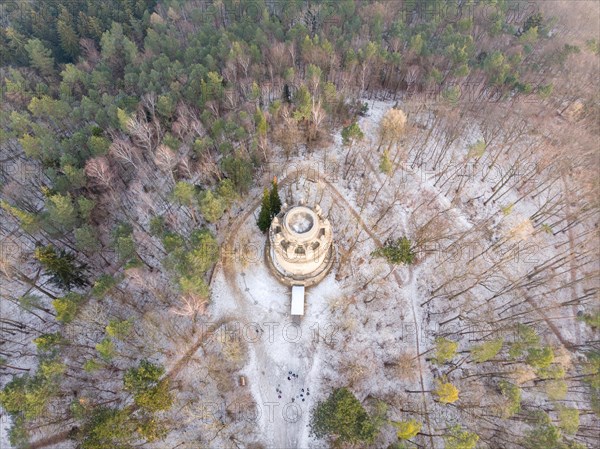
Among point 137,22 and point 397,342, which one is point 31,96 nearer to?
point 137,22

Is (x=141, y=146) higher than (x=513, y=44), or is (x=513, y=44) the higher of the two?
(x=513, y=44)

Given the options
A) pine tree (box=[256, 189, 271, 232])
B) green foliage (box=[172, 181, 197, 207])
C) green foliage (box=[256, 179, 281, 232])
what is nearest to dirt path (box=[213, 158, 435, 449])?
pine tree (box=[256, 189, 271, 232])

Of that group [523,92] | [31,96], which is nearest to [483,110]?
[523,92]

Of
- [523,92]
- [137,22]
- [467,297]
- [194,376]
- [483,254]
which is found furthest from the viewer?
[137,22]

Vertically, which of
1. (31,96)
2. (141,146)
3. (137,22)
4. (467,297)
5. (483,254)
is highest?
(137,22)

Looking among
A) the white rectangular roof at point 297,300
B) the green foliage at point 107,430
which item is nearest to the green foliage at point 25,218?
the green foliage at point 107,430

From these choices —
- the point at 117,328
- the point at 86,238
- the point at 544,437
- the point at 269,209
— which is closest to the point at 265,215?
A: the point at 269,209

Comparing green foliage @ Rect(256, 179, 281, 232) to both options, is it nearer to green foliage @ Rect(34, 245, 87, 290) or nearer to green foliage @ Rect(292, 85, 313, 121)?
green foliage @ Rect(292, 85, 313, 121)
